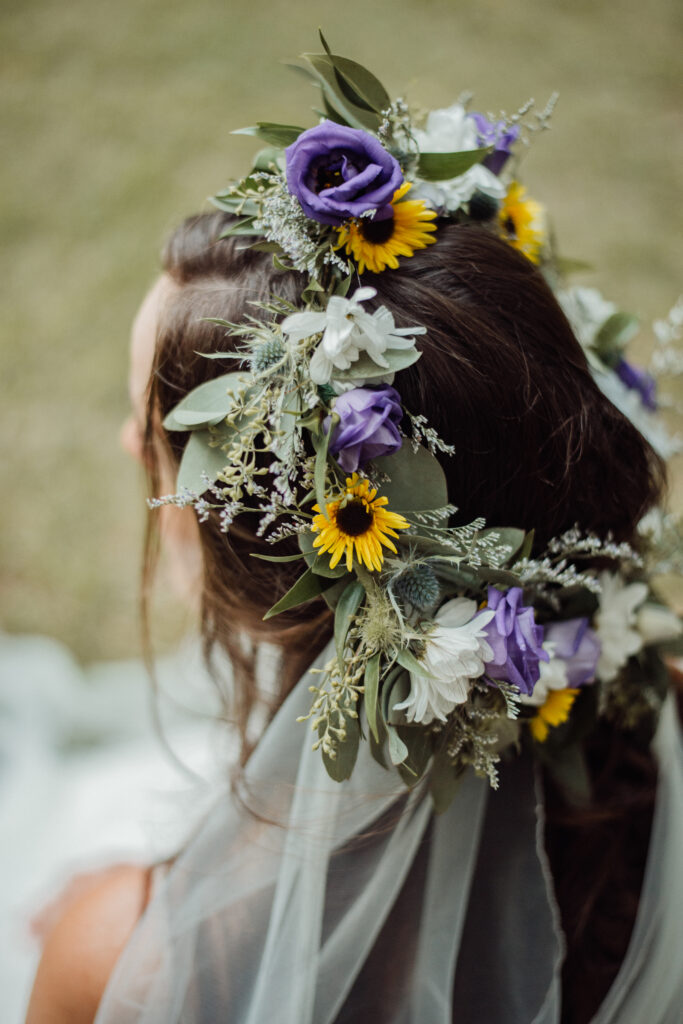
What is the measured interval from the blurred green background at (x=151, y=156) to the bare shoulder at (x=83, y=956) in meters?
1.34

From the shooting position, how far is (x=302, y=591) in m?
0.81

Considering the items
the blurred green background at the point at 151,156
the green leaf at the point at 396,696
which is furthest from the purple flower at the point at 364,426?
the blurred green background at the point at 151,156

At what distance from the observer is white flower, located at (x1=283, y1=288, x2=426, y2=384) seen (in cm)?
74

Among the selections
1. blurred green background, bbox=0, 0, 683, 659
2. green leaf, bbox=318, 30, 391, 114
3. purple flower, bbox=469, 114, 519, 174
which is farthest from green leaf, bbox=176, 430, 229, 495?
blurred green background, bbox=0, 0, 683, 659

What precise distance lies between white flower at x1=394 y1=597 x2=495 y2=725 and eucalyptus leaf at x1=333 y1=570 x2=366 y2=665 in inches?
3.2

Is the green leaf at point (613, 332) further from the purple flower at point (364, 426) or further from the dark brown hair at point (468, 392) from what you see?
the purple flower at point (364, 426)

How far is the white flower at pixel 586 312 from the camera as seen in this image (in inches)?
44.9

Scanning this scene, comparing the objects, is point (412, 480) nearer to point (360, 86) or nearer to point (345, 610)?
point (345, 610)

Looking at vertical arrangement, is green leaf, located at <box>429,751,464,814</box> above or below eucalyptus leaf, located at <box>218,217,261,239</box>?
below

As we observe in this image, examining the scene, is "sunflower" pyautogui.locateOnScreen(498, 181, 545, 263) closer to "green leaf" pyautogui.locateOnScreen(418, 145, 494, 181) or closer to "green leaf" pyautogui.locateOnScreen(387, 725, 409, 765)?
"green leaf" pyautogui.locateOnScreen(418, 145, 494, 181)

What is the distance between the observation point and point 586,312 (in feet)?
3.96

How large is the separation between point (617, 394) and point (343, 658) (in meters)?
0.59

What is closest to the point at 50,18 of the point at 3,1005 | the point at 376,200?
the point at 376,200

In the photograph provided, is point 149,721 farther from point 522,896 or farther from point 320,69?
point 320,69
